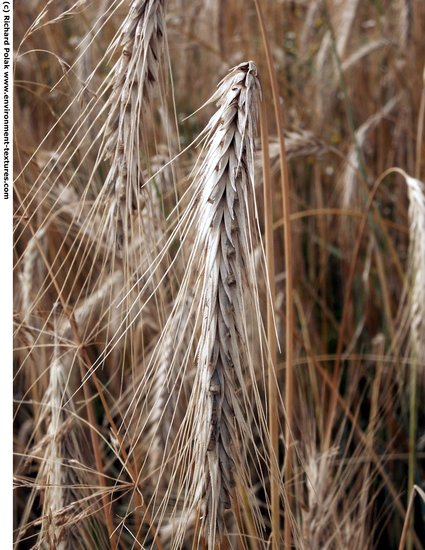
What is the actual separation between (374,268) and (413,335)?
23.6 inches

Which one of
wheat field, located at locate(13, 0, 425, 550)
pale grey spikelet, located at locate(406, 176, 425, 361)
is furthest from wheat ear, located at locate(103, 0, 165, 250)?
pale grey spikelet, located at locate(406, 176, 425, 361)

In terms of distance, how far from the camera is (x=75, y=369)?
4.25ft

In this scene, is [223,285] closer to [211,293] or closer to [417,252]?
[211,293]

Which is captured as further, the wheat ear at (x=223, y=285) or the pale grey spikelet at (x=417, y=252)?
the pale grey spikelet at (x=417, y=252)

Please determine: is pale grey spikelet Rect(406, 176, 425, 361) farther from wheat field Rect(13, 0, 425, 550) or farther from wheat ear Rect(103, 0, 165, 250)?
wheat ear Rect(103, 0, 165, 250)

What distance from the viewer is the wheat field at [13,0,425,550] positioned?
2.20ft

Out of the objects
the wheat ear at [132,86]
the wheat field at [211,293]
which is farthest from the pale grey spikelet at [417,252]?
the wheat ear at [132,86]

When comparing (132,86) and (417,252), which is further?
(417,252)

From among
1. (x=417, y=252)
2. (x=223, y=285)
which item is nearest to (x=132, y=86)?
(x=223, y=285)

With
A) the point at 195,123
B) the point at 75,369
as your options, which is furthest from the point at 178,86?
the point at 75,369

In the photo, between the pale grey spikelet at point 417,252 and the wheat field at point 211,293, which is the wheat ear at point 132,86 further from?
the pale grey spikelet at point 417,252

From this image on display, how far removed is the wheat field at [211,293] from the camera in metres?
0.67

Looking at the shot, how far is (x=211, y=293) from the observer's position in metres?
0.63

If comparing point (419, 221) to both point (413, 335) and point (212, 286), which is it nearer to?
point (413, 335)
